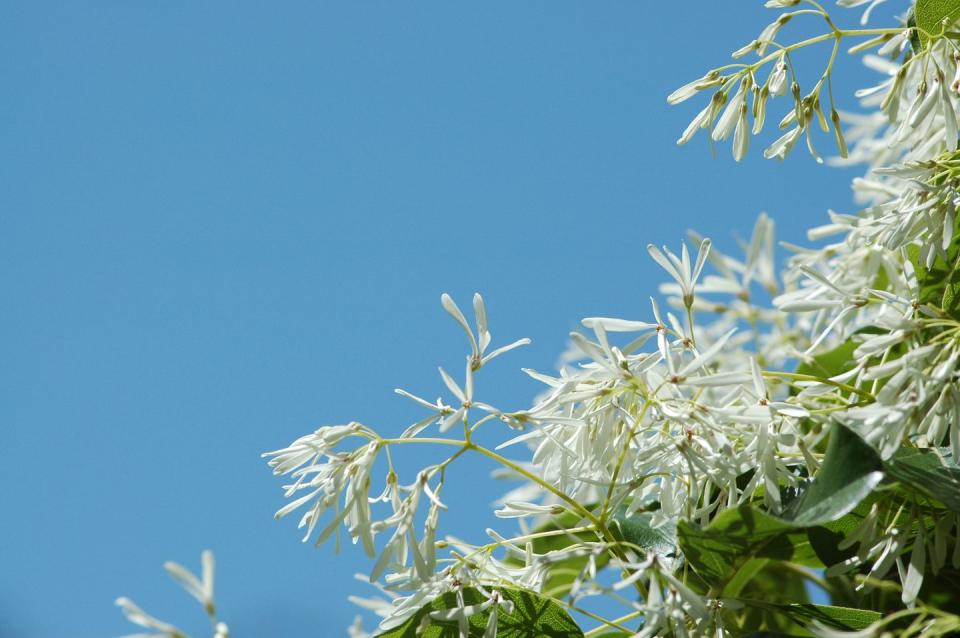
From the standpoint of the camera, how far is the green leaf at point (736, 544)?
73cm

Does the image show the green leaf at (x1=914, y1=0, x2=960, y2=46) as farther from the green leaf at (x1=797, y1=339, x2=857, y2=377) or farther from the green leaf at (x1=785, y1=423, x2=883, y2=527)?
the green leaf at (x1=785, y1=423, x2=883, y2=527)

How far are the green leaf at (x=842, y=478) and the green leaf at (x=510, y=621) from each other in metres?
0.22

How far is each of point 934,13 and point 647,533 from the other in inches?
22.3

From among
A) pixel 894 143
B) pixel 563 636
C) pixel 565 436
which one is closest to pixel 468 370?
pixel 565 436

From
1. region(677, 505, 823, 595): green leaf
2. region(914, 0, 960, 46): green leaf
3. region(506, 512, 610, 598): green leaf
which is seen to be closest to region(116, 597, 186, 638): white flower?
region(677, 505, 823, 595): green leaf

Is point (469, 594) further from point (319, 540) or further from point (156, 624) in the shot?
point (156, 624)

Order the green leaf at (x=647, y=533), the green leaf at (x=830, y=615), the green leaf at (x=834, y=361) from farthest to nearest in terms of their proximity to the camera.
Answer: the green leaf at (x=834, y=361)
the green leaf at (x=647, y=533)
the green leaf at (x=830, y=615)

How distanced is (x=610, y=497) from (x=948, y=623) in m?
0.25

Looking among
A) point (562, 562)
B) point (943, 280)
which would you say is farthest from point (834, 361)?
point (562, 562)

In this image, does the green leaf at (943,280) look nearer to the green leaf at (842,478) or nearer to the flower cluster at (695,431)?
the flower cluster at (695,431)

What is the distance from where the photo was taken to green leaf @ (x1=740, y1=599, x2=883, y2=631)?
0.79 m

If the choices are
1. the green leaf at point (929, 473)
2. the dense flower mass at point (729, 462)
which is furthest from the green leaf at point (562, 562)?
the green leaf at point (929, 473)

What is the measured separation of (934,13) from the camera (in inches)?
38.9

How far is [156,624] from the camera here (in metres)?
0.60
